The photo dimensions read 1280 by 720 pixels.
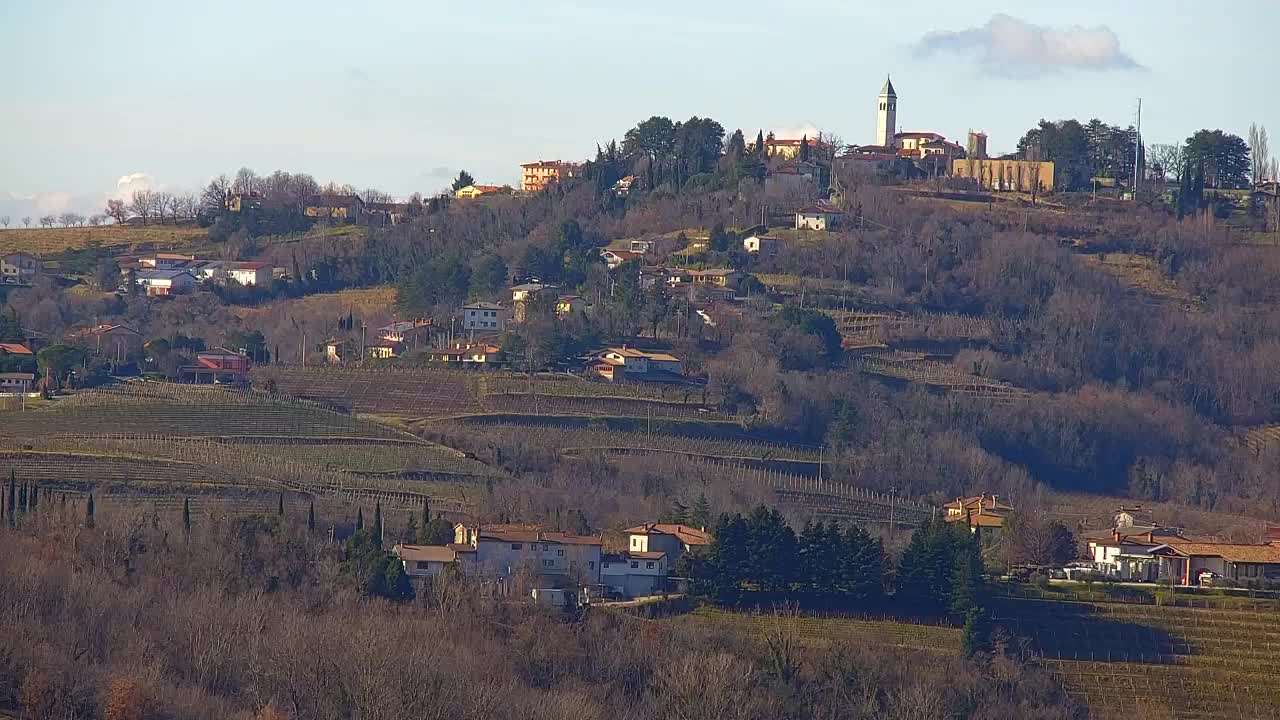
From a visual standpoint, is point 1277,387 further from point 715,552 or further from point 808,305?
point 715,552

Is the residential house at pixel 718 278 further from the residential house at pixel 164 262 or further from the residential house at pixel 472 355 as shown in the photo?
the residential house at pixel 164 262

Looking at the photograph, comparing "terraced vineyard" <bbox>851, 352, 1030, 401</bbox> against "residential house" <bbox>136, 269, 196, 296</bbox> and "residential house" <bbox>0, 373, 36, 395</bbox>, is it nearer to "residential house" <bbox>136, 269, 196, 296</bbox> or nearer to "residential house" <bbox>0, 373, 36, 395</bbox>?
"residential house" <bbox>0, 373, 36, 395</bbox>

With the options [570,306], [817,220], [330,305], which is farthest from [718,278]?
[330,305]

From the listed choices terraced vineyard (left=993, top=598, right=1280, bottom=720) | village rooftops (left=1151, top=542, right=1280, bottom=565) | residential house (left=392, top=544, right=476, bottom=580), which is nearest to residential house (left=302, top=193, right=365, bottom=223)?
residential house (left=392, top=544, right=476, bottom=580)

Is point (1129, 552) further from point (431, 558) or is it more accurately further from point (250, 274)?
point (250, 274)

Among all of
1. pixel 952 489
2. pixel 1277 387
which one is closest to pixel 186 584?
pixel 952 489

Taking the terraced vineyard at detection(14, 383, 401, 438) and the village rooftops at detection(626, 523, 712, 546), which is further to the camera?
the terraced vineyard at detection(14, 383, 401, 438)
